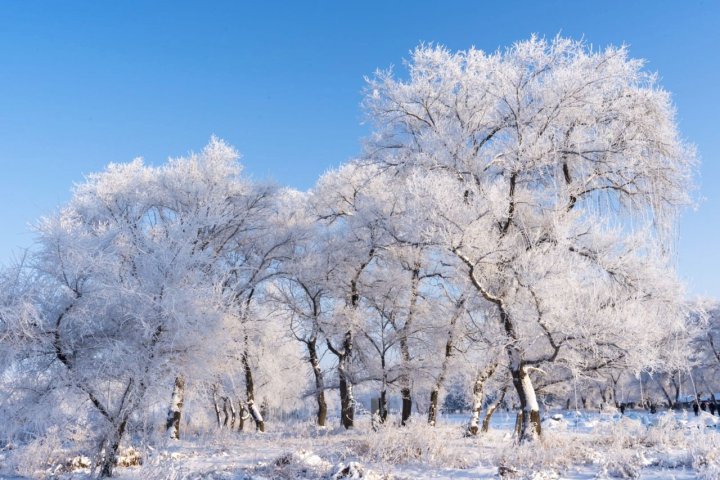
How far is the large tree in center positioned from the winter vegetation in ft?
0.19

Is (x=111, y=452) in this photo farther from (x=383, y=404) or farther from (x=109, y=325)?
(x=383, y=404)

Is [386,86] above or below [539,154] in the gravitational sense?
above

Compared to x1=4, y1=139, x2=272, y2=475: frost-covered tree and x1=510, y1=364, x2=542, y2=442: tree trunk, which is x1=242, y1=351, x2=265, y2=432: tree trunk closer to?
x1=4, y1=139, x2=272, y2=475: frost-covered tree

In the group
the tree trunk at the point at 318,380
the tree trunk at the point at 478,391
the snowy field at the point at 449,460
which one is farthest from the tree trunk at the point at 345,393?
the snowy field at the point at 449,460

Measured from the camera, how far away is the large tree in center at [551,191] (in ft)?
36.1

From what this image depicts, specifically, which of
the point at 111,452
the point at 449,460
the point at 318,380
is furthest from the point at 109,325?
the point at 318,380

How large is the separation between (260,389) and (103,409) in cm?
2749

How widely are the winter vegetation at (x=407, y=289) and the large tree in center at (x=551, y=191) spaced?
58mm

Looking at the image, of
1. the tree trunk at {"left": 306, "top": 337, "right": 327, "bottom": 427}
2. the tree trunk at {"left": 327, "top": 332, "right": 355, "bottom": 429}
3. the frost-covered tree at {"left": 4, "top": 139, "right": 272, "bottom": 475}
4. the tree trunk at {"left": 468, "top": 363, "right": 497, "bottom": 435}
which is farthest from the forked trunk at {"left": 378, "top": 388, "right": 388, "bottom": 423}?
the frost-covered tree at {"left": 4, "top": 139, "right": 272, "bottom": 475}

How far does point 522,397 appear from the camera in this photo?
1230 centimetres

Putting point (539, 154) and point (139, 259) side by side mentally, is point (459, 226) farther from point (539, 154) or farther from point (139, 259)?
point (139, 259)

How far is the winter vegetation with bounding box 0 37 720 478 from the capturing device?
358 inches

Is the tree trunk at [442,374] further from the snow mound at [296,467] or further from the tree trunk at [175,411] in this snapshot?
the snow mound at [296,467]

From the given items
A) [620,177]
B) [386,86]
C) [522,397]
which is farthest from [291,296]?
[620,177]
